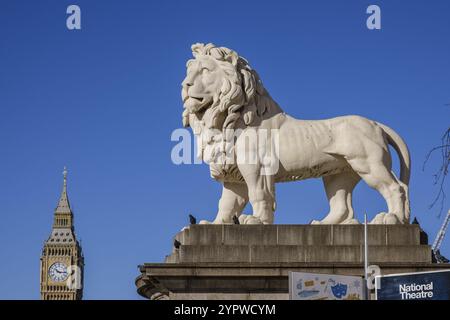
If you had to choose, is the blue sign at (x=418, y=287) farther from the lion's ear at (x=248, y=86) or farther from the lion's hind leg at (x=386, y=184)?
the lion's ear at (x=248, y=86)

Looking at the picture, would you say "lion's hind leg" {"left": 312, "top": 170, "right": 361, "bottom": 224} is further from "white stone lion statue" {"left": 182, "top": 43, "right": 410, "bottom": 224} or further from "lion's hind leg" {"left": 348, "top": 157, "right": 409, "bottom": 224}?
"lion's hind leg" {"left": 348, "top": 157, "right": 409, "bottom": 224}

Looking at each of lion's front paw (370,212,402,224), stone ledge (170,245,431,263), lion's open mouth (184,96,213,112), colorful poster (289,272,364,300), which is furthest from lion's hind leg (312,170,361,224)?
colorful poster (289,272,364,300)

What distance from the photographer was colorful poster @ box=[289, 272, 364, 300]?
2823cm

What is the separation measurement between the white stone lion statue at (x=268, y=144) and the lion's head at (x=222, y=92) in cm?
2

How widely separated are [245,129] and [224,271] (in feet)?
13.1

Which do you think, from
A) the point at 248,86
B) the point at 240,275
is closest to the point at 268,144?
the point at 248,86

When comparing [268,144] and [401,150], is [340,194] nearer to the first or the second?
[401,150]

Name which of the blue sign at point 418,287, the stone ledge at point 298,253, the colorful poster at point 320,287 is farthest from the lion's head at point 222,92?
the blue sign at point 418,287

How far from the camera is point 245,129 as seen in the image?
35.5m

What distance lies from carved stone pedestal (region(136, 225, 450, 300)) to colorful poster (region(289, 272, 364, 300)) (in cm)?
449

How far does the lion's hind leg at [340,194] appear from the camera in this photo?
1400 inches

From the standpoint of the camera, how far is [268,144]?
3531cm
